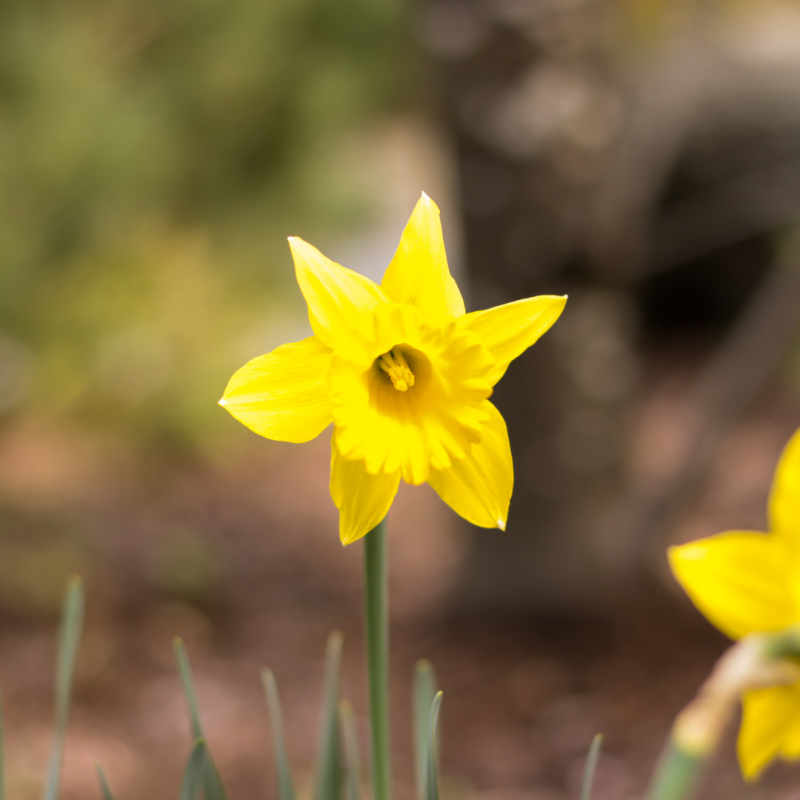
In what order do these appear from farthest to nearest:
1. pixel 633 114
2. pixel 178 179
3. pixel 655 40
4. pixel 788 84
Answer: pixel 788 84 < pixel 655 40 < pixel 178 179 < pixel 633 114

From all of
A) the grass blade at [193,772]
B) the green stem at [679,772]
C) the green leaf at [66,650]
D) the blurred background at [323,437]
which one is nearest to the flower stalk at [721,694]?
the green stem at [679,772]

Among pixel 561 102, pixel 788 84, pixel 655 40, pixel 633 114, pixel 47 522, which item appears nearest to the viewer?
pixel 561 102

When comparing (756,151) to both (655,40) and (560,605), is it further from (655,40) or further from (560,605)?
(560,605)

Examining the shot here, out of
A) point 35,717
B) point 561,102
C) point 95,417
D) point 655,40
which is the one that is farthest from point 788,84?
point 35,717

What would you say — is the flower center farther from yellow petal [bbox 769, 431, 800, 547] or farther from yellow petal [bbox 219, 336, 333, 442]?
yellow petal [bbox 769, 431, 800, 547]

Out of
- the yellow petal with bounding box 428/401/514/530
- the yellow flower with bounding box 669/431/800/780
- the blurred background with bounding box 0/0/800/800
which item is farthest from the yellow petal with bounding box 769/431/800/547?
the blurred background with bounding box 0/0/800/800

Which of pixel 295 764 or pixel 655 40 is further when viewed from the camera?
pixel 655 40

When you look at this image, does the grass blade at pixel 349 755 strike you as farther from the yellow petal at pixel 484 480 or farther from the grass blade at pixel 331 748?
the yellow petal at pixel 484 480

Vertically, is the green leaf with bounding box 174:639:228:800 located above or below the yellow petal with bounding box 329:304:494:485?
below
